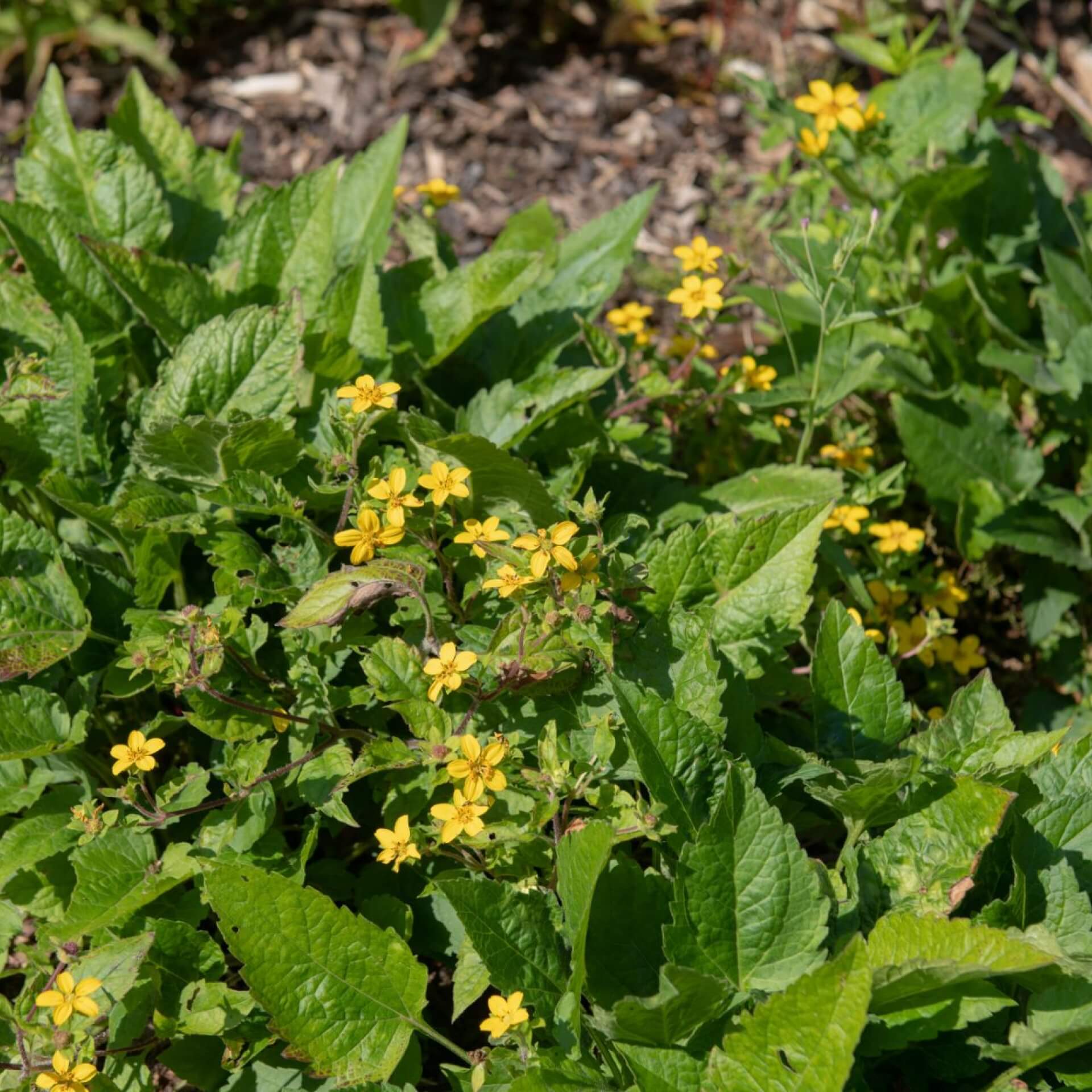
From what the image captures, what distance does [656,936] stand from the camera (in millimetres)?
2217

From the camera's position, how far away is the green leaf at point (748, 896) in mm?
2055

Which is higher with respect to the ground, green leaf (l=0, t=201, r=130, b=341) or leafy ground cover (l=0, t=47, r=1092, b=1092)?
green leaf (l=0, t=201, r=130, b=341)

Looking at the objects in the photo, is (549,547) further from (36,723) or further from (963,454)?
(963,454)

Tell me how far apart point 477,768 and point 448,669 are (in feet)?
0.66

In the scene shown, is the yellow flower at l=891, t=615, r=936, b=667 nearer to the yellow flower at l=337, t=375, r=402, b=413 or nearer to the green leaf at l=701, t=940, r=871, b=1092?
the green leaf at l=701, t=940, r=871, b=1092

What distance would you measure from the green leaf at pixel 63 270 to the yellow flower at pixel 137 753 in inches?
49.0

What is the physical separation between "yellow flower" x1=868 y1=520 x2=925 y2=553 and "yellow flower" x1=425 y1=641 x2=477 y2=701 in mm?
1433

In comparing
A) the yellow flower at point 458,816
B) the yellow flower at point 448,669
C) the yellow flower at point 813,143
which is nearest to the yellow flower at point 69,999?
the yellow flower at point 458,816

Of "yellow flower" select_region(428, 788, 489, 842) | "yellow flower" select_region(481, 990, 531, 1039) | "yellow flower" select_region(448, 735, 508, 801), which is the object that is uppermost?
"yellow flower" select_region(448, 735, 508, 801)

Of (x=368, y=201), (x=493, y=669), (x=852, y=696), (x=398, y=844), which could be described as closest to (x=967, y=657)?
(x=852, y=696)

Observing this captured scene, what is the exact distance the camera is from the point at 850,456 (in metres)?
3.38

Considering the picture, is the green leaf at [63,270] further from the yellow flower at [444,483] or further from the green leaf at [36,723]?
the yellow flower at [444,483]

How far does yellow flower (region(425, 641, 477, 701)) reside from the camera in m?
2.17

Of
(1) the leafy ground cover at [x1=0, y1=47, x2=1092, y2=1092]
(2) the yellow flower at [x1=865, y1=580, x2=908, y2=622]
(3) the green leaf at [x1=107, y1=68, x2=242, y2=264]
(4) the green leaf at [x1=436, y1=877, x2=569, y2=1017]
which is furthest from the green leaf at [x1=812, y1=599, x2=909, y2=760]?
(3) the green leaf at [x1=107, y1=68, x2=242, y2=264]
